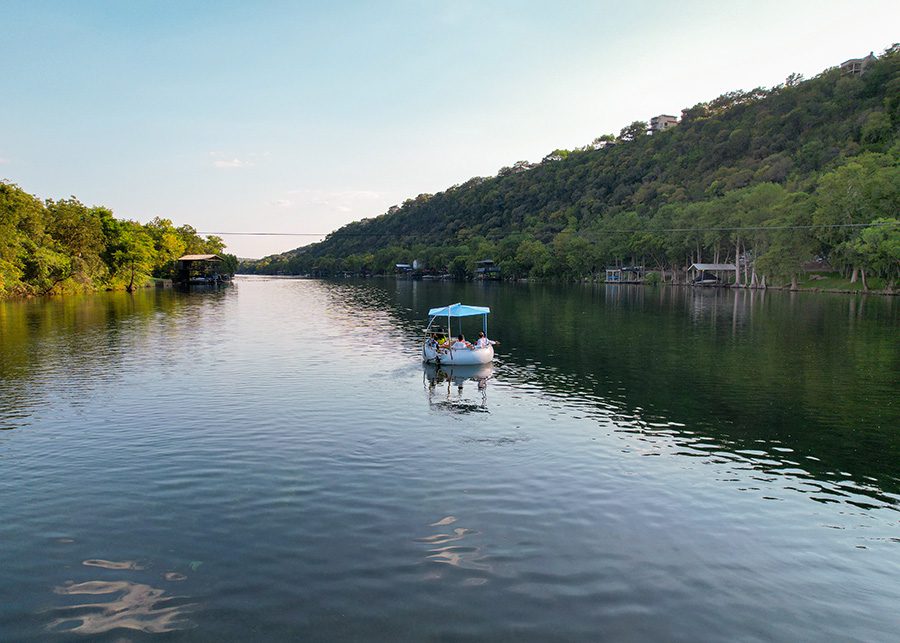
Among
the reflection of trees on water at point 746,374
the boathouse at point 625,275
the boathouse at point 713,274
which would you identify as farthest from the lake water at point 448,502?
the boathouse at point 625,275

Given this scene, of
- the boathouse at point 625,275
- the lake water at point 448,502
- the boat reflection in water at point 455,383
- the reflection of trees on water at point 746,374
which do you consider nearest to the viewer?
the lake water at point 448,502

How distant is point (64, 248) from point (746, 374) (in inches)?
4638

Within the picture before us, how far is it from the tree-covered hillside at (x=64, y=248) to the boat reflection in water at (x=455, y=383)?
8356 cm

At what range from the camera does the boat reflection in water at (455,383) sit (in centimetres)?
2950

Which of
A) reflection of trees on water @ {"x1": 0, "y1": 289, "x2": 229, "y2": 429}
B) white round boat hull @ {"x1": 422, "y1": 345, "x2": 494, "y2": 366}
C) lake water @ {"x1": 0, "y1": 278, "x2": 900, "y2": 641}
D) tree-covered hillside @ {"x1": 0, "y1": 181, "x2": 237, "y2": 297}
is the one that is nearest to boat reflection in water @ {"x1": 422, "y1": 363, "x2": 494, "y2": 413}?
lake water @ {"x1": 0, "y1": 278, "x2": 900, "y2": 641}

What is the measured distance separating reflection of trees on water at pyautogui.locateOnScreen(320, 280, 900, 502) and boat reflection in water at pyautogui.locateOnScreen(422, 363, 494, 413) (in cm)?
173

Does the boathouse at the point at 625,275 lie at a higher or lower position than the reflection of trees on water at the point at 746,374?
higher

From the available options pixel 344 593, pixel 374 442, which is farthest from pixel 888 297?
pixel 344 593

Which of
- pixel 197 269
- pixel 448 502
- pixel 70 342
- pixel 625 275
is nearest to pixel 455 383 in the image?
pixel 448 502

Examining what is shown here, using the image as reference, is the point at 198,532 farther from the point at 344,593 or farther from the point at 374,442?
the point at 374,442

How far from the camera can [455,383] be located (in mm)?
35156

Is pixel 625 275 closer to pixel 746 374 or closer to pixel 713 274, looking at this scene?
pixel 713 274

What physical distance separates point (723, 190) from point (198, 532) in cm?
20086

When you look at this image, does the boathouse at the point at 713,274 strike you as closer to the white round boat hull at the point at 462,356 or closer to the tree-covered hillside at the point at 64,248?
the white round boat hull at the point at 462,356
